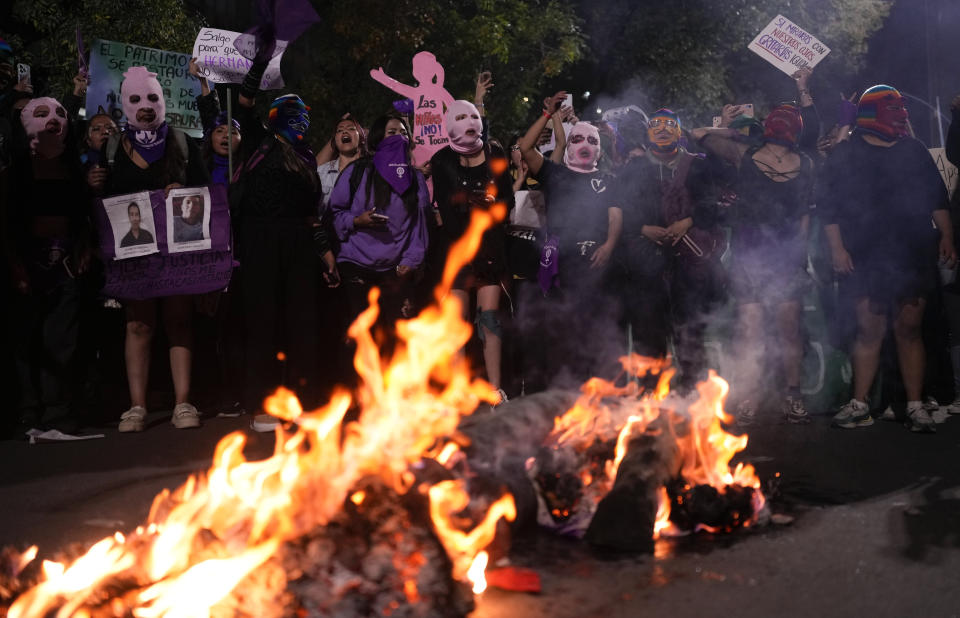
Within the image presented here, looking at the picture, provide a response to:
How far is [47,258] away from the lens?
7.66m

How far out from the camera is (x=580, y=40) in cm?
2609

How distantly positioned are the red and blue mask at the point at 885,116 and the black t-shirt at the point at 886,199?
9cm

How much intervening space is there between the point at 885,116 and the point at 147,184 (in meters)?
5.49

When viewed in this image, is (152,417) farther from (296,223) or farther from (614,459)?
(614,459)

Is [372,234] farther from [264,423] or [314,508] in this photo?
[314,508]

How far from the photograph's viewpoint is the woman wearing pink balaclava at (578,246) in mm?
8430

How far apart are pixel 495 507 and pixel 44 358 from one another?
4.40m

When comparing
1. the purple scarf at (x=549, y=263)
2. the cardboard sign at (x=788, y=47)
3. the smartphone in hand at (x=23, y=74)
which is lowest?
the purple scarf at (x=549, y=263)

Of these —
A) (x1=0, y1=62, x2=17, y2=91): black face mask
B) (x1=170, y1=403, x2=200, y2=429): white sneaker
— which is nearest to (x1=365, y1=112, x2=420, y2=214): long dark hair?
(x1=170, y1=403, x2=200, y2=429): white sneaker

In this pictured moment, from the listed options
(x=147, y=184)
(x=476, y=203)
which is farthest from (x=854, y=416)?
(x=147, y=184)

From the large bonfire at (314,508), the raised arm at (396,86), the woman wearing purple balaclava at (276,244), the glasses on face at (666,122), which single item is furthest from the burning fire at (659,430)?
the raised arm at (396,86)

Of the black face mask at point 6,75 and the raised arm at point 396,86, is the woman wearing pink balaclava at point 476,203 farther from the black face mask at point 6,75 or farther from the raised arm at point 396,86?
the black face mask at point 6,75

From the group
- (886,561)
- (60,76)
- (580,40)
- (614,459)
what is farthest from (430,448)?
(580,40)

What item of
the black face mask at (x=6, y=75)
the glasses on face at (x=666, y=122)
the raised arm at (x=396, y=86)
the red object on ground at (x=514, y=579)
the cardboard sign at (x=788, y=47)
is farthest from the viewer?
the cardboard sign at (x=788, y=47)
